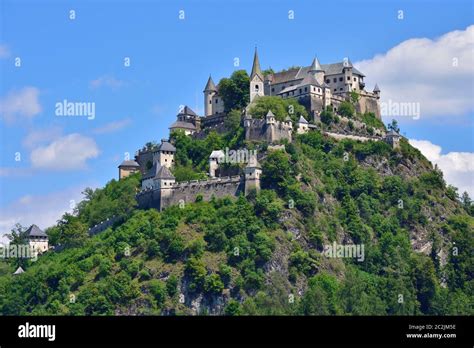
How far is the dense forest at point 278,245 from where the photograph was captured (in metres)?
72.8

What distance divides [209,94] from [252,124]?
11815 mm

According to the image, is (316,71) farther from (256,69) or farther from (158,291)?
(158,291)

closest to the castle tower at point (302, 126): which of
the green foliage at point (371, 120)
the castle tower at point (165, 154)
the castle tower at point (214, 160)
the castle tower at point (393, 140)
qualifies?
the castle tower at point (214, 160)

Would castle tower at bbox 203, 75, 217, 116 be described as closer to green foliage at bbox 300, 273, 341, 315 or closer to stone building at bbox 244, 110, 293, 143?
stone building at bbox 244, 110, 293, 143

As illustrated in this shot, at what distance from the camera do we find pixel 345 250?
80.2m

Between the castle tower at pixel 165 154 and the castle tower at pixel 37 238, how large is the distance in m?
11.3

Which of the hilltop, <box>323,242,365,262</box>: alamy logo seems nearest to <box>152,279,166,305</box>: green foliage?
the hilltop

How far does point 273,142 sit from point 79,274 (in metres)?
18.1

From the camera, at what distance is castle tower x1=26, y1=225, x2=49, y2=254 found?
90.4 metres

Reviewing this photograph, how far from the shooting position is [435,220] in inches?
3440

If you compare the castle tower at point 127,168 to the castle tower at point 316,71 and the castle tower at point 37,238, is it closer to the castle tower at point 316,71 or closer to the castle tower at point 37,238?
the castle tower at point 37,238
